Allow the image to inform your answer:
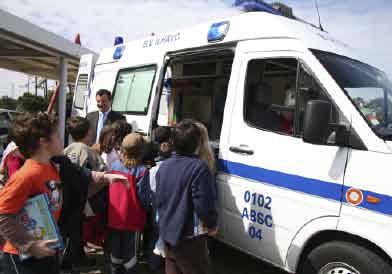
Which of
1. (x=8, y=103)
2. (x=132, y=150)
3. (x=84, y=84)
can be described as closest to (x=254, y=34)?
(x=132, y=150)

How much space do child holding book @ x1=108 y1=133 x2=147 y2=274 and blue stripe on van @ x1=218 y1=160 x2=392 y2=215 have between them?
0.84 metres

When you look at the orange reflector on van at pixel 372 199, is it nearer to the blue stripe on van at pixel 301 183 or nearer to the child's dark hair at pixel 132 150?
the blue stripe on van at pixel 301 183

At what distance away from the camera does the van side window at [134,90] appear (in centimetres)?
471

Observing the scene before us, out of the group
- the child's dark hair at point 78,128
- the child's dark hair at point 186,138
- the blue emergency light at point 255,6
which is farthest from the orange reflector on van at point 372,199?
the child's dark hair at point 78,128

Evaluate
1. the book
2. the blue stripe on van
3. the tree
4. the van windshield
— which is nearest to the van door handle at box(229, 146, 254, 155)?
the blue stripe on van

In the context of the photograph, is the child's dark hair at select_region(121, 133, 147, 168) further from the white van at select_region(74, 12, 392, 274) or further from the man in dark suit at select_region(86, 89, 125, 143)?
the man in dark suit at select_region(86, 89, 125, 143)

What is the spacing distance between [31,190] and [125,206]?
4.07 ft

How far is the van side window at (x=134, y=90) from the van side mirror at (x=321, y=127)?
8.27ft

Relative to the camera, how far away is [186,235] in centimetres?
266

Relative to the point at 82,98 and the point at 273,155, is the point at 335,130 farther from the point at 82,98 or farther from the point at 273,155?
the point at 82,98

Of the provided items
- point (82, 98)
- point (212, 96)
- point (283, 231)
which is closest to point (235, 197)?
point (283, 231)

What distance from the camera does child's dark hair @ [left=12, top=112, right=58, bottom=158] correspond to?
2018 millimetres

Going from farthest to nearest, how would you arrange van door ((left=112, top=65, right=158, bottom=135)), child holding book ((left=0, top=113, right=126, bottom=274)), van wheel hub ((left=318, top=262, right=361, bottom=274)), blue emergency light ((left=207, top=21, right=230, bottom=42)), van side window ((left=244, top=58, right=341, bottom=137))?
van door ((left=112, top=65, right=158, bottom=135)) → blue emergency light ((left=207, top=21, right=230, bottom=42)) → van side window ((left=244, top=58, right=341, bottom=137)) → van wheel hub ((left=318, top=262, right=361, bottom=274)) → child holding book ((left=0, top=113, right=126, bottom=274))

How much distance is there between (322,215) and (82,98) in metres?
5.48
